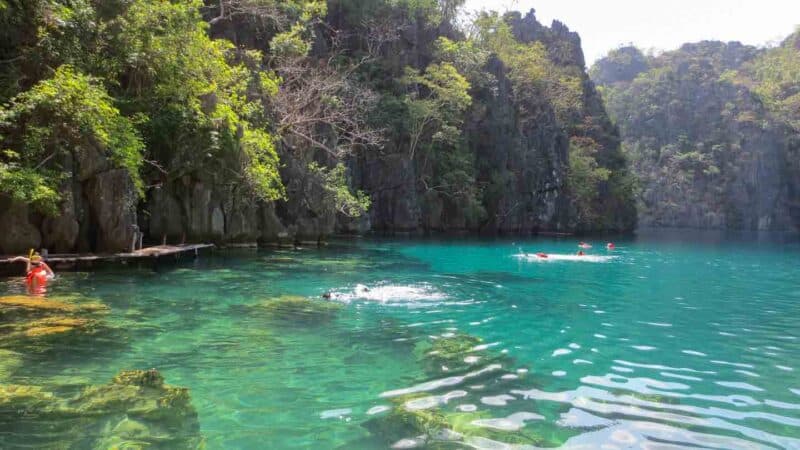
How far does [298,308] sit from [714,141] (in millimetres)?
93452

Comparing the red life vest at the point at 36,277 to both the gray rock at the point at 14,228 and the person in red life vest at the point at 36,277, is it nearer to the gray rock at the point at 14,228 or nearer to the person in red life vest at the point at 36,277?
the person in red life vest at the point at 36,277

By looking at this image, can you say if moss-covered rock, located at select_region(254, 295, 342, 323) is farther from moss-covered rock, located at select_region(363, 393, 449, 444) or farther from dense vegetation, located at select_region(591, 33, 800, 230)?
dense vegetation, located at select_region(591, 33, 800, 230)

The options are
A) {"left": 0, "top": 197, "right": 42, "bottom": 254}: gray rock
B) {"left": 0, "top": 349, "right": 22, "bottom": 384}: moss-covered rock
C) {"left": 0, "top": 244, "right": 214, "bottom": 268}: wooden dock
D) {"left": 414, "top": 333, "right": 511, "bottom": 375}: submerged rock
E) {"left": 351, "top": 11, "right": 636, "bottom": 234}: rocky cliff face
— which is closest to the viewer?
{"left": 0, "top": 349, "right": 22, "bottom": 384}: moss-covered rock

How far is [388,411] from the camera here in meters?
5.78

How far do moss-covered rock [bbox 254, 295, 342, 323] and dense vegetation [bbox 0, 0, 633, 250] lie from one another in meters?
6.26

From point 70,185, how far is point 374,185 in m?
30.6

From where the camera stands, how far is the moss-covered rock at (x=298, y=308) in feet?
35.0

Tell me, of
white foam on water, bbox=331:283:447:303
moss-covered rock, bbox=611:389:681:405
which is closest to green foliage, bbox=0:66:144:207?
white foam on water, bbox=331:283:447:303

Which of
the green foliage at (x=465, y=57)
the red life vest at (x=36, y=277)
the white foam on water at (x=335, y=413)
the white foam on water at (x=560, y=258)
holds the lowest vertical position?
the white foam on water at (x=335, y=413)

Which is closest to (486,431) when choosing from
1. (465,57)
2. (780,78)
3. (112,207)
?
(112,207)

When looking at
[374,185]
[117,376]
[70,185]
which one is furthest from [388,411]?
[374,185]

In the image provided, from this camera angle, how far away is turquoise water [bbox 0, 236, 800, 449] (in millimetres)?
5504

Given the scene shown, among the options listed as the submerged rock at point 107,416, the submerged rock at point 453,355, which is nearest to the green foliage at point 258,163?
the submerged rock at point 453,355

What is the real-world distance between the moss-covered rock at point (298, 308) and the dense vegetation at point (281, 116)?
6259 millimetres
